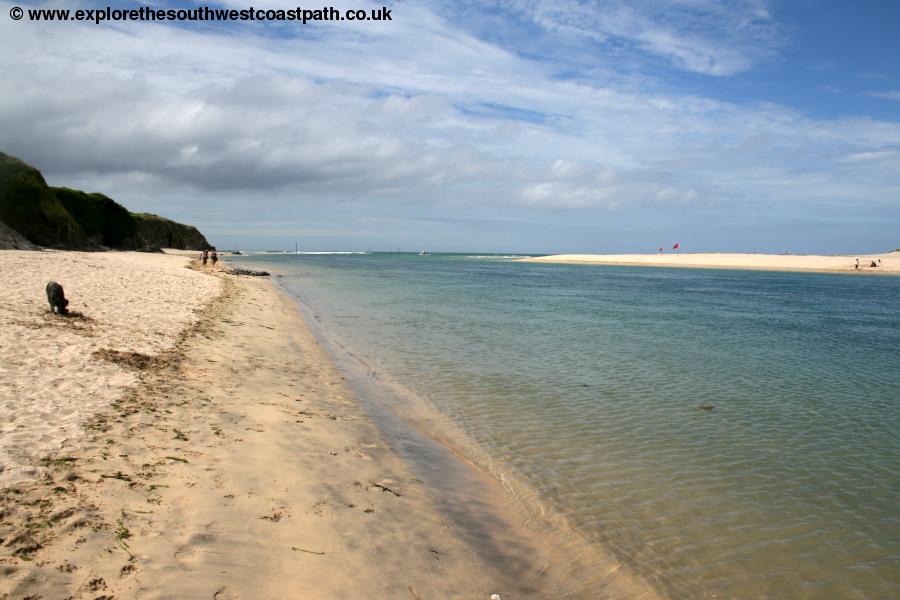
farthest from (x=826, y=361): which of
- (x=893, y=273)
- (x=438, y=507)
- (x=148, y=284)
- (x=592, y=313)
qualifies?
(x=893, y=273)

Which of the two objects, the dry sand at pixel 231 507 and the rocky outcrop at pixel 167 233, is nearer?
the dry sand at pixel 231 507

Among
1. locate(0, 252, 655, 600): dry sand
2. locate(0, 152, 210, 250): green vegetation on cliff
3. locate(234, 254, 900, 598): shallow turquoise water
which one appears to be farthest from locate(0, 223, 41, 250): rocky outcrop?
locate(0, 252, 655, 600): dry sand

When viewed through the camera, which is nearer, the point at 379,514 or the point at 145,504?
the point at 145,504

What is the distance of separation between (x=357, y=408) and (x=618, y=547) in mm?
5732

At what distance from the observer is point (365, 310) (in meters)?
27.1

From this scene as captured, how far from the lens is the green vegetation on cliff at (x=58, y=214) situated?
43.7 m

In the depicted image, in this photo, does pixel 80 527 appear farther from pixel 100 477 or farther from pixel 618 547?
pixel 618 547

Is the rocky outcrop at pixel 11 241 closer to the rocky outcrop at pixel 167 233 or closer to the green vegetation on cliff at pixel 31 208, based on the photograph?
the green vegetation on cliff at pixel 31 208

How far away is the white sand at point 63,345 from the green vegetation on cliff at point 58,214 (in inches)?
1114

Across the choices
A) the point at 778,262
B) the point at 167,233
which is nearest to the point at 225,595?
the point at 167,233

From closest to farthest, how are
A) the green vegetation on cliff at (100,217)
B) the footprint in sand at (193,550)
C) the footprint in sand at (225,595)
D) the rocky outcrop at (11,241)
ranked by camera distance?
1. the footprint in sand at (225,595)
2. the footprint in sand at (193,550)
3. the rocky outcrop at (11,241)
4. the green vegetation on cliff at (100,217)

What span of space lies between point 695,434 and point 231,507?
25.6 ft

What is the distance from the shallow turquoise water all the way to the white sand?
5.84 meters

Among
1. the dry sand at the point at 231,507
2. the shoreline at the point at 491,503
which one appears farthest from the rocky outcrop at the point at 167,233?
the shoreline at the point at 491,503
